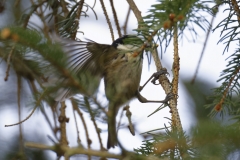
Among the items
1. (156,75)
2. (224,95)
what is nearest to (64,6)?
(156,75)

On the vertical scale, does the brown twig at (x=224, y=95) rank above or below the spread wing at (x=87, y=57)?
below

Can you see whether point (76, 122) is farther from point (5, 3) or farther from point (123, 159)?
point (123, 159)

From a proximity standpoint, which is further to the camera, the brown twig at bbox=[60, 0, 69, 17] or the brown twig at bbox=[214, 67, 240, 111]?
the brown twig at bbox=[60, 0, 69, 17]

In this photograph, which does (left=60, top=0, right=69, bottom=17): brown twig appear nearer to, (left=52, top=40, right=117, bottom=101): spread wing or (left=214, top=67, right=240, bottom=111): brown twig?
(left=52, top=40, right=117, bottom=101): spread wing

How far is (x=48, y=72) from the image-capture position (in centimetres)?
106

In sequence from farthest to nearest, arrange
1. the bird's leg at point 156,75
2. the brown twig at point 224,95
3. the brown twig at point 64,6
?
the brown twig at point 64,6 < the bird's leg at point 156,75 < the brown twig at point 224,95

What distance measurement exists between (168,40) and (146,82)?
0.99 m

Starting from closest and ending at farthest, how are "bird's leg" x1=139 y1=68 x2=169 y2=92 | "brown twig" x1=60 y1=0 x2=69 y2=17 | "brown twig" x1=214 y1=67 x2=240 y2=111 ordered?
1. "brown twig" x1=214 y1=67 x2=240 y2=111
2. "bird's leg" x1=139 y1=68 x2=169 y2=92
3. "brown twig" x1=60 y1=0 x2=69 y2=17

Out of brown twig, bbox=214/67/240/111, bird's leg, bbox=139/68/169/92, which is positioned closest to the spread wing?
bird's leg, bbox=139/68/169/92

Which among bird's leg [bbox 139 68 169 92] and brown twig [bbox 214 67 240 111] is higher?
bird's leg [bbox 139 68 169 92]

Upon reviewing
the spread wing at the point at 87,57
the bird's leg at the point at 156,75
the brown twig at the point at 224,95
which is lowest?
the brown twig at the point at 224,95

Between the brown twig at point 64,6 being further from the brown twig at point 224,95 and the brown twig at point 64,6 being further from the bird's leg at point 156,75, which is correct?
the brown twig at point 224,95

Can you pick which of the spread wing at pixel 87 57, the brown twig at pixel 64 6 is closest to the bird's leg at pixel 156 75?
the spread wing at pixel 87 57

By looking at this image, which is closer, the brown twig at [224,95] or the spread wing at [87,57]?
the brown twig at [224,95]
